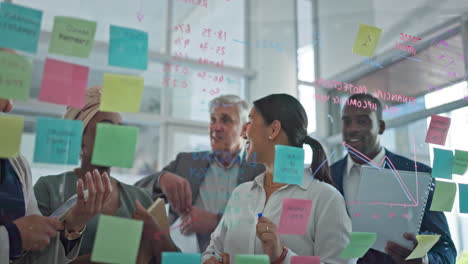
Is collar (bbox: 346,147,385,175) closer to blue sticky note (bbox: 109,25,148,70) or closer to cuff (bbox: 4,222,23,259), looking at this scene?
blue sticky note (bbox: 109,25,148,70)

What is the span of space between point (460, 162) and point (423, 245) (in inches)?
13.8

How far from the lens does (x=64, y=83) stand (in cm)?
93

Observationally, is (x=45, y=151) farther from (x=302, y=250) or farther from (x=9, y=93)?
(x=302, y=250)

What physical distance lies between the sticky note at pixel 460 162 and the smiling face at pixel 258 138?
2.40 ft

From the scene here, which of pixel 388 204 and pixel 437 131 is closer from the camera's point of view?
pixel 388 204

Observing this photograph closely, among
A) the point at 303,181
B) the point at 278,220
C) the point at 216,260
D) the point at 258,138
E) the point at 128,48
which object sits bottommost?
the point at 216,260

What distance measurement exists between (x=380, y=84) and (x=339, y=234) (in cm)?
56

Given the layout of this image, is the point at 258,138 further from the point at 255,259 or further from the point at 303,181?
the point at 255,259

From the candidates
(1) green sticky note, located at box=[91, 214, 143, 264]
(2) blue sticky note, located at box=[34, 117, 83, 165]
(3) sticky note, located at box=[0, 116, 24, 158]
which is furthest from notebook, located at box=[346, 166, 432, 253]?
(3) sticky note, located at box=[0, 116, 24, 158]

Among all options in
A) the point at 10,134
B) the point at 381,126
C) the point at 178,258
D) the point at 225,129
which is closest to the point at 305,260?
the point at 178,258

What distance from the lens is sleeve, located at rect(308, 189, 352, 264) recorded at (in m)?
1.10

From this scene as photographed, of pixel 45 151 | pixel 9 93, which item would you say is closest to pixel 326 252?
pixel 45 151

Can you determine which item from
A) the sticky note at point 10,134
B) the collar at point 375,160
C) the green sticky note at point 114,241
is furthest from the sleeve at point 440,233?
the sticky note at point 10,134

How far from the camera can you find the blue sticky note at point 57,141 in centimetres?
91
